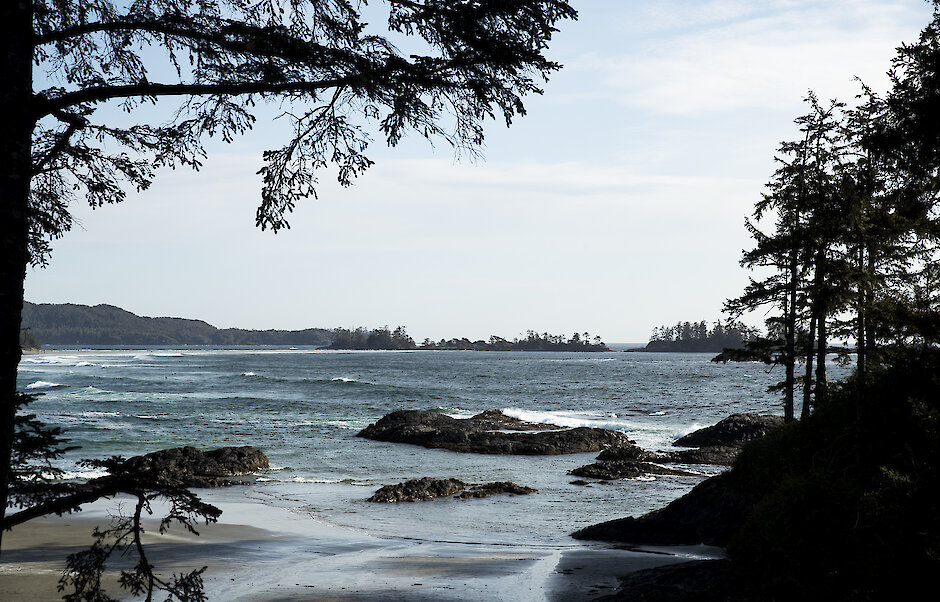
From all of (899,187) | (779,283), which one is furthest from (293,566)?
(779,283)

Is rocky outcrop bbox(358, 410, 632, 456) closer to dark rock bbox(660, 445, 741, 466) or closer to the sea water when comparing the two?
the sea water

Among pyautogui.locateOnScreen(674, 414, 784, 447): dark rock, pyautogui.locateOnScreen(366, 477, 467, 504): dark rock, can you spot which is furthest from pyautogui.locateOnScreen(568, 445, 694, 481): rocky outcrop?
pyautogui.locateOnScreen(674, 414, 784, 447): dark rock

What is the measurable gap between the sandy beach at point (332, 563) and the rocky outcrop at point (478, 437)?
18.1 metres

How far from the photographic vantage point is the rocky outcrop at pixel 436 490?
77.5 ft

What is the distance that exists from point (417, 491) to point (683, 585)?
13383 millimetres

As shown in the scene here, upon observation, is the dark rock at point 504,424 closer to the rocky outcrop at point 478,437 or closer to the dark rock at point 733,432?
the rocky outcrop at point 478,437

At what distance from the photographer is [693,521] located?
17.4 meters

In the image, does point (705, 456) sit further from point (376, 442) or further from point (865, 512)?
point (865, 512)

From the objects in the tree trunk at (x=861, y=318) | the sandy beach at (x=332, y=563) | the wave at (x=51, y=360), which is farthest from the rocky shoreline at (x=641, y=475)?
the wave at (x=51, y=360)

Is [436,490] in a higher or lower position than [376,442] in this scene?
higher

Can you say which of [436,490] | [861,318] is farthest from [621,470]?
[861,318]

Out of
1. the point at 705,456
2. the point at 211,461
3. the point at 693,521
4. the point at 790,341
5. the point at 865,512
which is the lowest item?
the point at 211,461

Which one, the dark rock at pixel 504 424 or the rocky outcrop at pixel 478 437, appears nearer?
the rocky outcrop at pixel 478 437

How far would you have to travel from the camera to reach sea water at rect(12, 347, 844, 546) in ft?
70.7
